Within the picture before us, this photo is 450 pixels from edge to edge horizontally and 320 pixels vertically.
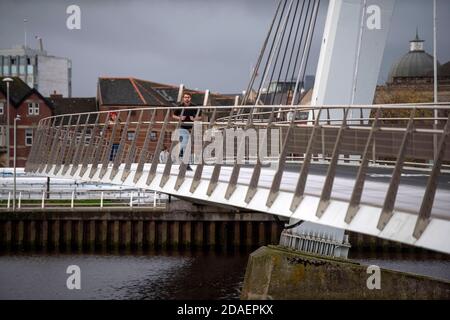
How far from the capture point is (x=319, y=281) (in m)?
19.8

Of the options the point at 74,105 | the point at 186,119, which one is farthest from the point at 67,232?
the point at 74,105

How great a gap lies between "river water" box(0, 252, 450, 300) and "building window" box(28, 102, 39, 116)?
61616mm

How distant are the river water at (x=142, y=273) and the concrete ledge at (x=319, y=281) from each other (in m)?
13.2

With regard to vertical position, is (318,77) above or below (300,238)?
above

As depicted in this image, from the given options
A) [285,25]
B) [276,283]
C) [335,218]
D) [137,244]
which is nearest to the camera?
[335,218]

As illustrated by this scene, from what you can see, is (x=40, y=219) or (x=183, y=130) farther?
(x=40, y=219)

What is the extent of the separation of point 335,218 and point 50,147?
52.3 feet

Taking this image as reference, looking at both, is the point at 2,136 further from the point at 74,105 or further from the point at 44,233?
the point at 44,233

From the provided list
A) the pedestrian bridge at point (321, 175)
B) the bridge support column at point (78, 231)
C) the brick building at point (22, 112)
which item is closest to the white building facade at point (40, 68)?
the brick building at point (22, 112)

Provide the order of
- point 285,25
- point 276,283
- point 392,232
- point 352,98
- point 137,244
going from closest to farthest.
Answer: point 392,232 < point 276,283 < point 352,98 < point 285,25 < point 137,244

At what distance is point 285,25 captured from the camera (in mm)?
26734
